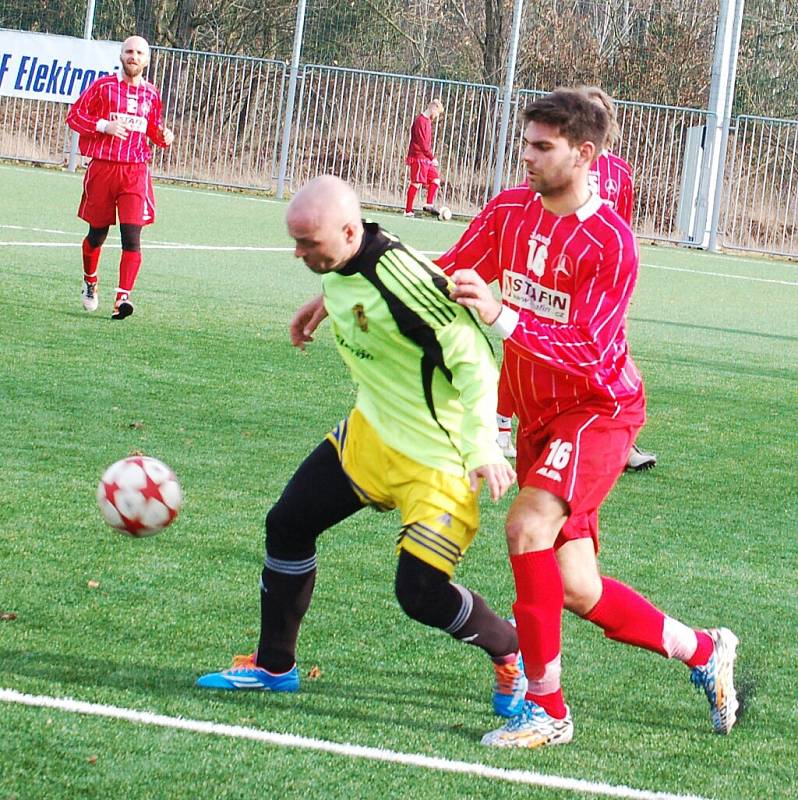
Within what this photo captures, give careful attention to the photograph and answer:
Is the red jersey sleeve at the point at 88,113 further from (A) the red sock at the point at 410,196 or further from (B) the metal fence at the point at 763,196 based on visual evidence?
(B) the metal fence at the point at 763,196

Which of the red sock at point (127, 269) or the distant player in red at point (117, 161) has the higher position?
the distant player in red at point (117, 161)

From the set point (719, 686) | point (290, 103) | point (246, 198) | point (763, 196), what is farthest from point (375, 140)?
point (719, 686)

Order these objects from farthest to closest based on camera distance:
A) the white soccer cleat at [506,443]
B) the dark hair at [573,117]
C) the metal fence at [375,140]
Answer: the metal fence at [375,140] → the white soccer cleat at [506,443] → the dark hair at [573,117]

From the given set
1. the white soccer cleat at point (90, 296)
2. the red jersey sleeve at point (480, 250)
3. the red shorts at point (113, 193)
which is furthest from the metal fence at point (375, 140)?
the red jersey sleeve at point (480, 250)

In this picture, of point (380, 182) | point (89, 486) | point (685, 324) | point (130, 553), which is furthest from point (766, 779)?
point (380, 182)

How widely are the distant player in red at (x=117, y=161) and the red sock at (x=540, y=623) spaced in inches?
291

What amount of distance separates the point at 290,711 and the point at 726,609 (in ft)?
6.49

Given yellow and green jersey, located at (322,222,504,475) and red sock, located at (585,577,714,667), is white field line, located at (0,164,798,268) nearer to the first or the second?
red sock, located at (585,577,714,667)

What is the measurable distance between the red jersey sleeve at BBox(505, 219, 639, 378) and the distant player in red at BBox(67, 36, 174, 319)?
23.7ft

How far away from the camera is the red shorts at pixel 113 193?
11.0m

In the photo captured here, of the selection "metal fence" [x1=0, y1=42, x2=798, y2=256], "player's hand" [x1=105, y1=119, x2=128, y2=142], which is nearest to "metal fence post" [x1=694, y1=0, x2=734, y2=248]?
"metal fence" [x1=0, y1=42, x2=798, y2=256]

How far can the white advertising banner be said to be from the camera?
26.3m

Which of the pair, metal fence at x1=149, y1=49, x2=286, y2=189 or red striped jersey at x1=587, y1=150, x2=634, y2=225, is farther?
metal fence at x1=149, y1=49, x2=286, y2=189

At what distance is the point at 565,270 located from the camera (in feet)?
13.6
